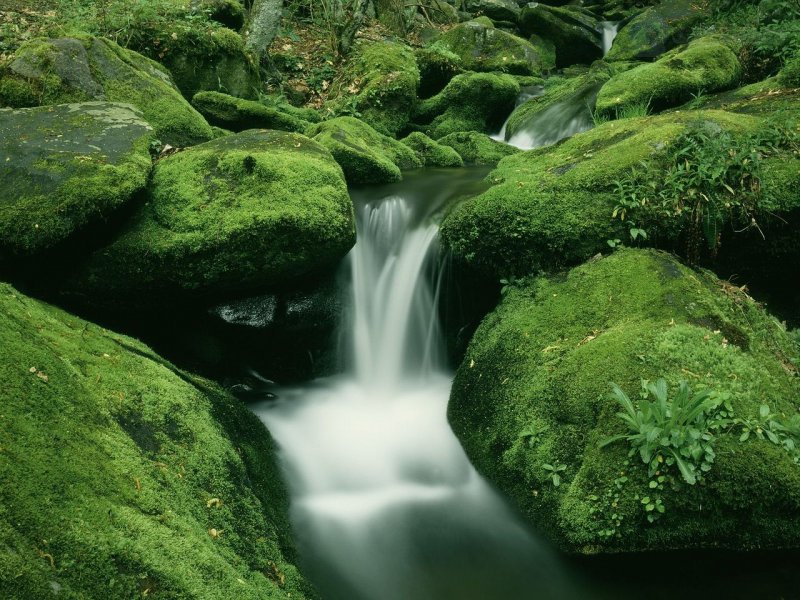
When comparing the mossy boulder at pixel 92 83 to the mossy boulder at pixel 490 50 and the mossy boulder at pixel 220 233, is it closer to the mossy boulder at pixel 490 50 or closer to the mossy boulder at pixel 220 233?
the mossy boulder at pixel 220 233

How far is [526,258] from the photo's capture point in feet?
16.9

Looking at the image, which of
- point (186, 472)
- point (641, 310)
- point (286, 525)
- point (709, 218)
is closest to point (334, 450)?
point (286, 525)

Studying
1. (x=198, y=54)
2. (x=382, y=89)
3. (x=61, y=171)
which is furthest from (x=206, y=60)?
(x=61, y=171)

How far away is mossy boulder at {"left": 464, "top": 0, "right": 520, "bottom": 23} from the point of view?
21469 millimetres

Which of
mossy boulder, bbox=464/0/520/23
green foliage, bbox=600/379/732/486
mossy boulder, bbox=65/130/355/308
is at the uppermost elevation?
mossy boulder, bbox=464/0/520/23

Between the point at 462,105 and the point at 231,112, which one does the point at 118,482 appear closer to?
the point at 231,112

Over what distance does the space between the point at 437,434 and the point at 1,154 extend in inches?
162

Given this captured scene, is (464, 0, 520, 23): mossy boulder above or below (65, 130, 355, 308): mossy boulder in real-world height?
above

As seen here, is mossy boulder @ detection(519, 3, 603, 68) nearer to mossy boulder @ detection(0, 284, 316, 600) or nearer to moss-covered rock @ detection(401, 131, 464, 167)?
moss-covered rock @ detection(401, 131, 464, 167)

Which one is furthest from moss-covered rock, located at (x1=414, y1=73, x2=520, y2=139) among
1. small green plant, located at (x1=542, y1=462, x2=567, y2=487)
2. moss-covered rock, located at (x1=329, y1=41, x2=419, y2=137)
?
small green plant, located at (x1=542, y1=462, x2=567, y2=487)

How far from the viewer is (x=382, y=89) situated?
10562mm

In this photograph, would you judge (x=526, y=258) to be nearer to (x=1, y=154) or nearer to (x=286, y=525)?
(x=286, y=525)

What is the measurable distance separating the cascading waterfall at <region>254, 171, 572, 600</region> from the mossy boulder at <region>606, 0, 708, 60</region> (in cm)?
1025

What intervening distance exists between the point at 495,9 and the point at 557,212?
19.1 meters
